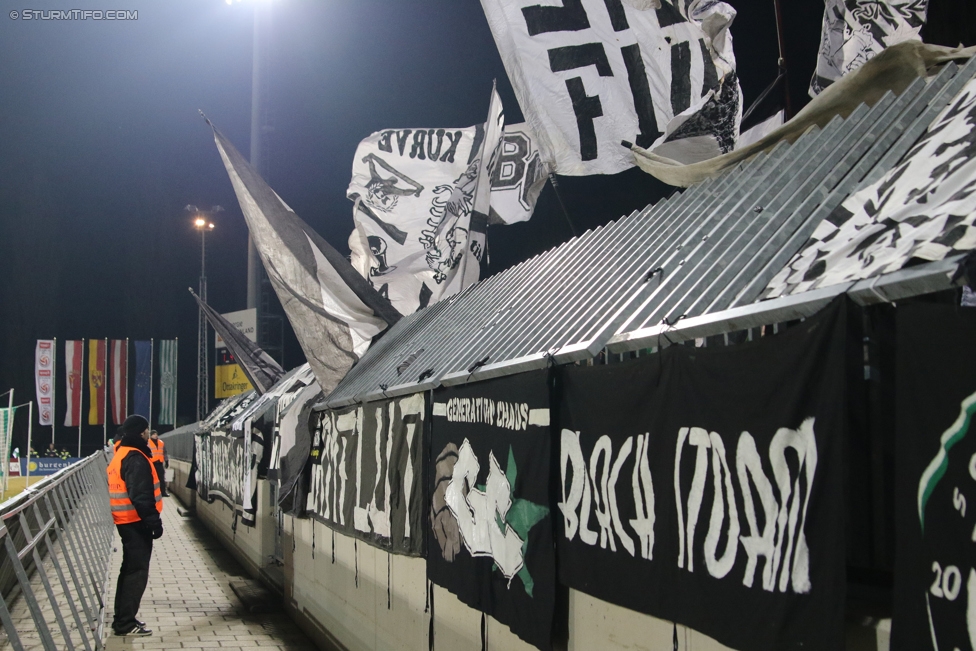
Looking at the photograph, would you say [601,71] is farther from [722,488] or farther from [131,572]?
[131,572]

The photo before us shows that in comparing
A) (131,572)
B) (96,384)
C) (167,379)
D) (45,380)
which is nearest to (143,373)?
(167,379)

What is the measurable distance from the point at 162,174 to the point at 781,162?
50.9 meters

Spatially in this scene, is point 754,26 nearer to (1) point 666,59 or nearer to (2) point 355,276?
(1) point 666,59

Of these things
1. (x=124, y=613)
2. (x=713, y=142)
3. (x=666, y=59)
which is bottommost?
(x=124, y=613)

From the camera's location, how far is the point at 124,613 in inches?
361

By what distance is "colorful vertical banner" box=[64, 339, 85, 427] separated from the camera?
39.2m

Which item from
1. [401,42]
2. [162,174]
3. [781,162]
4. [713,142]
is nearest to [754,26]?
[713,142]

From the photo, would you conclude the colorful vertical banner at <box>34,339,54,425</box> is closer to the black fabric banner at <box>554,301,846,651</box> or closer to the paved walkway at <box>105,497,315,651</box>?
the paved walkway at <box>105,497,315,651</box>

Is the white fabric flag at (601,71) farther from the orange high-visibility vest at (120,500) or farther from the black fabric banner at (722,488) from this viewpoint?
the orange high-visibility vest at (120,500)

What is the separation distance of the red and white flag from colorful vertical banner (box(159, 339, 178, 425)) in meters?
1.61

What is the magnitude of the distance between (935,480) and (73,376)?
4212cm

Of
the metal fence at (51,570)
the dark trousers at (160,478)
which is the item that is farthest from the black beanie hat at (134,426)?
the dark trousers at (160,478)

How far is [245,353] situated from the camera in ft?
53.7

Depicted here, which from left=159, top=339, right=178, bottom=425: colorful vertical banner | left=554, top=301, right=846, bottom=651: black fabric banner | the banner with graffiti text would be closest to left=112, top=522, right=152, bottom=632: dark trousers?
the banner with graffiti text
